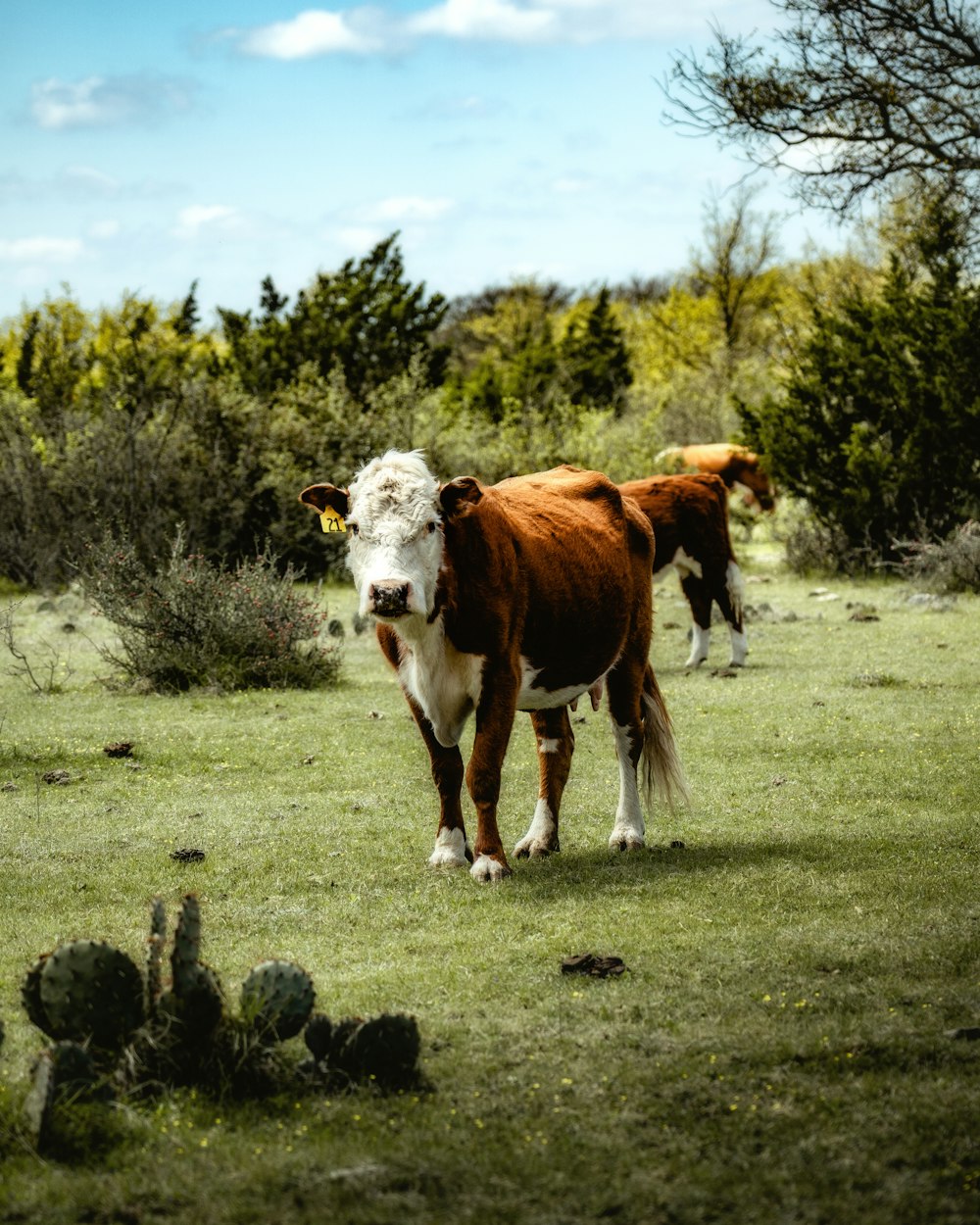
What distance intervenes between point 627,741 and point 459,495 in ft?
6.07

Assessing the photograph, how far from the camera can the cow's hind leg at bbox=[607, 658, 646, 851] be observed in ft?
25.3

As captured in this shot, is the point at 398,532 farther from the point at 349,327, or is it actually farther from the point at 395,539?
the point at 349,327

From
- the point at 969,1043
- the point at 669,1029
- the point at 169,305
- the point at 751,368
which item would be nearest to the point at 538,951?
the point at 669,1029

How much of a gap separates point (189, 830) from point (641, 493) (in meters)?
7.30

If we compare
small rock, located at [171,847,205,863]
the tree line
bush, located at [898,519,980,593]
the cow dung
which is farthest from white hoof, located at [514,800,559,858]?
bush, located at [898,519,980,593]

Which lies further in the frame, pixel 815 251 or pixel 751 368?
pixel 815 251

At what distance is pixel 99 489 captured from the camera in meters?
22.0

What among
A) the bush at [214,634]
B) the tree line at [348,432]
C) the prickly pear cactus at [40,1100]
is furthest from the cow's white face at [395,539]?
the tree line at [348,432]

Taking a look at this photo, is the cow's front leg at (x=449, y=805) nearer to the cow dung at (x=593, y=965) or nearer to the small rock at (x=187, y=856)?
the small rock at (x=187, y=856)

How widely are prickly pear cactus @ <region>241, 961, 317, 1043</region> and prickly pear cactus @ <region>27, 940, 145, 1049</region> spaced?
1.16ft

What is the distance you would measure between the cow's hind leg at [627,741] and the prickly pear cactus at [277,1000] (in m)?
3.39

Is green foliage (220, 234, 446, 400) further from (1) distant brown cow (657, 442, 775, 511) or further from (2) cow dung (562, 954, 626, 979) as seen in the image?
(2) cow dung (562, 954, 626, 979)

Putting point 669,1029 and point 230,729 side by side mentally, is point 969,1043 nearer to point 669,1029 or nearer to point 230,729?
point 669,1029

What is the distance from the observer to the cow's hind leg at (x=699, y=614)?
568 inches
